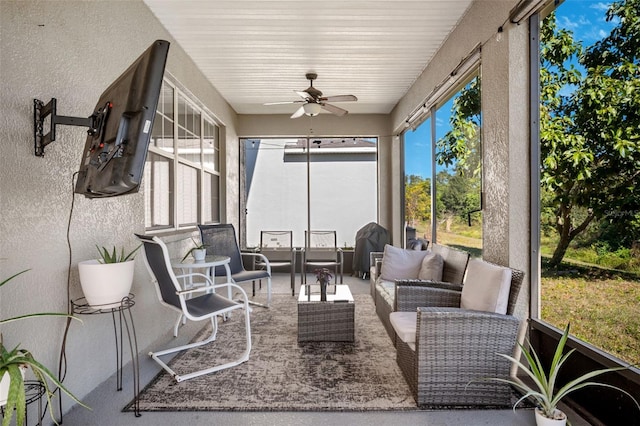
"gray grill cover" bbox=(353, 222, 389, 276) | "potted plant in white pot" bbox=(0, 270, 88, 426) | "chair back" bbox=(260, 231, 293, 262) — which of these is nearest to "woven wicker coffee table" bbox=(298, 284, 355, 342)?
"potted plant in white pot" bbox=(0, 270, 88, 426)

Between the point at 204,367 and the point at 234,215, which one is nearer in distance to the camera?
the point at 204,367

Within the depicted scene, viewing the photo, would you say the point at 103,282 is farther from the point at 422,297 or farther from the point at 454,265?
the point at 454,265

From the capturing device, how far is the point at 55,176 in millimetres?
2029

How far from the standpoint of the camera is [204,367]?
8.64 ft

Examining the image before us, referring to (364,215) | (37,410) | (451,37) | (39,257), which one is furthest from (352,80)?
(37,410)

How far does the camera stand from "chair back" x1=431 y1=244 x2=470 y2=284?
3.16 metres

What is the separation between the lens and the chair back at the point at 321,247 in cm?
654

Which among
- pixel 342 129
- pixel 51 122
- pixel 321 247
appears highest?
pixel 342 129

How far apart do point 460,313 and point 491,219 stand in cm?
103

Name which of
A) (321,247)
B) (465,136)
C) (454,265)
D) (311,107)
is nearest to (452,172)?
(465,136)

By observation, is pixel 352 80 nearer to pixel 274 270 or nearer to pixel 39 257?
pixel 274 270

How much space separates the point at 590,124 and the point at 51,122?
2871mm

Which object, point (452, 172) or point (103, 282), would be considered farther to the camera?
point (452, 172)

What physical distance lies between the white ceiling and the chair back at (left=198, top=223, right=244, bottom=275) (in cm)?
200
